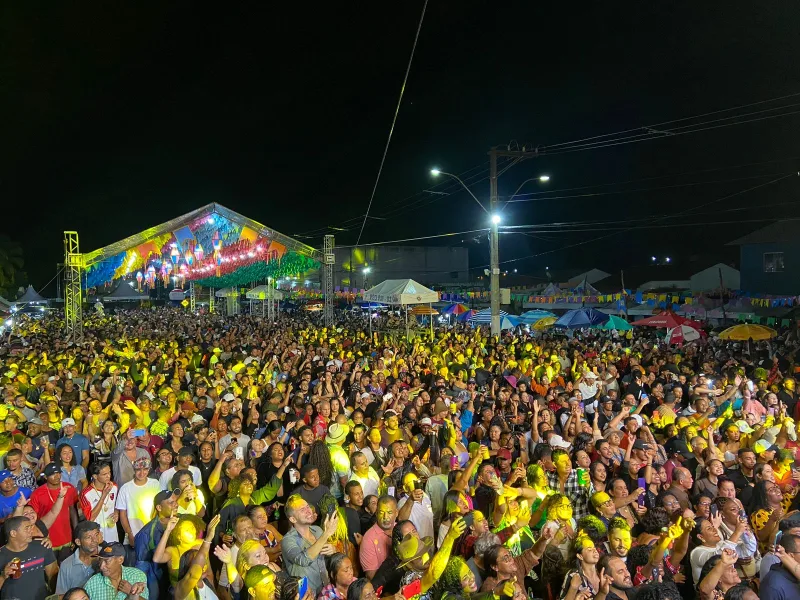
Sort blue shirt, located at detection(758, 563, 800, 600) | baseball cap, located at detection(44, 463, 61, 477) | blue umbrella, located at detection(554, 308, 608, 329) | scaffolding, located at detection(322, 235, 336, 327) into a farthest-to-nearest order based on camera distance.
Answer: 1. scaffolding, located at detection(322, 235, 336, 327)
2. blue umbrella, located at detection(554, 308, 608, 329)
3. baseball cap, located at detection(44, 463, 61, 477)
4. blue shirt, located at detection(758, 563, 800, 600)

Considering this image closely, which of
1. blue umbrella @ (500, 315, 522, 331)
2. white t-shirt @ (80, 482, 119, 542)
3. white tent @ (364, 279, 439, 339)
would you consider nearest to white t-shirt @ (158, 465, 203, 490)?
white t-shirt @ (80, 482, 119, 542)

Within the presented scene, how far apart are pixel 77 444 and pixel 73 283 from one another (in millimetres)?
14321

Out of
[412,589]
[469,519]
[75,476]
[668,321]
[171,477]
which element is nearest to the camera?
[412,589]

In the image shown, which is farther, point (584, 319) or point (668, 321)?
point (584, 319)

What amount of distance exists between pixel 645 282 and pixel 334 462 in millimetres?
38628

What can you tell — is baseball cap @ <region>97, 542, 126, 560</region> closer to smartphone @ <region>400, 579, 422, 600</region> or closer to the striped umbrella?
smartphone @ <region>400, 579, 422, 600</region>

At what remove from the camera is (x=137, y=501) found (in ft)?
14.7

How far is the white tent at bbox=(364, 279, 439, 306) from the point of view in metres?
16.0

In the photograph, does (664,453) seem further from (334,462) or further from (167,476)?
(167,476)

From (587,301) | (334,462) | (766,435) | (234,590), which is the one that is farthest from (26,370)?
(587,301)

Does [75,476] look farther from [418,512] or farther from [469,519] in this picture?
[469,519]

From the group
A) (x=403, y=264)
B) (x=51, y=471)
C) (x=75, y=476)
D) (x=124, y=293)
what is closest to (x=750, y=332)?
(x=75, y=476)

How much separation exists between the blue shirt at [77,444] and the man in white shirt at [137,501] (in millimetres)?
1686

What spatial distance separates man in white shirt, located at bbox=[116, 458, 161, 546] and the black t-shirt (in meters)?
0.73
